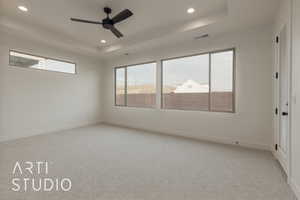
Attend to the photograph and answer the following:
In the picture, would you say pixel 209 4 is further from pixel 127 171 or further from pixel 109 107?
pixel 109 107

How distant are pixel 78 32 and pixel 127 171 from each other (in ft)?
13.5

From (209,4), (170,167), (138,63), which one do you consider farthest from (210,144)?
(138,63)

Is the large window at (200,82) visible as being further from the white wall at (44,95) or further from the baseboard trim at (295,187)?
the white wall at (44,95)

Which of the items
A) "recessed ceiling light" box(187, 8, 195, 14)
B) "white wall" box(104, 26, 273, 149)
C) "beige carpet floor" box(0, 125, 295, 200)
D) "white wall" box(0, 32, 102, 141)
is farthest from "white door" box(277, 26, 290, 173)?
A: "white wall" box(0, 32, 102, 141)

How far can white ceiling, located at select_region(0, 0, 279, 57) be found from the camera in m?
3.10

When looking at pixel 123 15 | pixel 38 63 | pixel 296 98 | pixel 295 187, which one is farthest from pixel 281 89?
pixel 38 63

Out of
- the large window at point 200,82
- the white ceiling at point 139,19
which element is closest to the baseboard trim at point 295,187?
the large window at point 200,82

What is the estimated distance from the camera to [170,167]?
2648 mm

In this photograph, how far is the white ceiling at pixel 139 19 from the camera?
3.10m

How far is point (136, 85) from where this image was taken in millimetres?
6043

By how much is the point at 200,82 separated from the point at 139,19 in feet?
7.70

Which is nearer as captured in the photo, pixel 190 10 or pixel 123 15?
pixel 123 15

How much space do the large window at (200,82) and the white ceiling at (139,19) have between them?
2.30ft

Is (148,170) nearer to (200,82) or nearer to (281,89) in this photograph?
(281,89)
